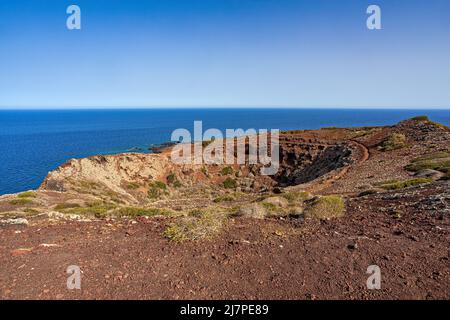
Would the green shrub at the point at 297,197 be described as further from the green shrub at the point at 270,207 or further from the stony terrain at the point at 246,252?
the green shrub at the point at 270,207

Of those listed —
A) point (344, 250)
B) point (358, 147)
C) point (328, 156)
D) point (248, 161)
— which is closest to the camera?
point (344, 250)

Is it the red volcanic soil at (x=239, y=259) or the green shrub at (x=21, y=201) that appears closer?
the red volcanic soil at (x=239, y=259)

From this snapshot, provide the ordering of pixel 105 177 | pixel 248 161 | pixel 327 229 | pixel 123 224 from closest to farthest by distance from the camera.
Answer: pixel 327 229 < pixel 123 224 < pixel 105 177 < pixel 248 161

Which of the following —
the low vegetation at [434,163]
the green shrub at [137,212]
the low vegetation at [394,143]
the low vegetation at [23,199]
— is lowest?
the low vegetation at [23,199]

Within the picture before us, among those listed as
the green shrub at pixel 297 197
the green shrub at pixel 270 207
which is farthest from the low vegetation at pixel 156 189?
the green shrub at pixel 270 207

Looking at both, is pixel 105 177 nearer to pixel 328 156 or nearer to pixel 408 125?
pixel 328 156

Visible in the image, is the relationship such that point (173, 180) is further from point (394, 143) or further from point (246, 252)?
point (246, 252)
